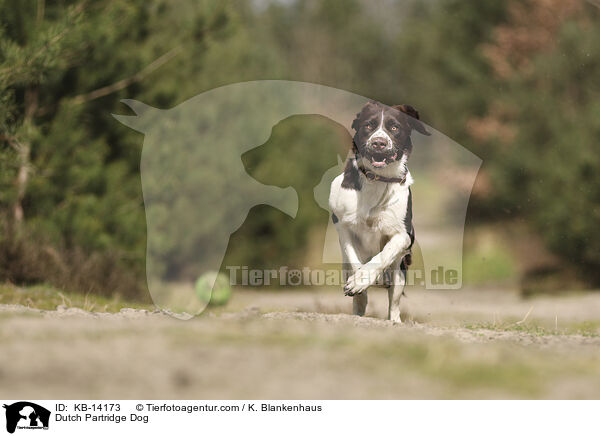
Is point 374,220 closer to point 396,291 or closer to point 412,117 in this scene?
point 396,291

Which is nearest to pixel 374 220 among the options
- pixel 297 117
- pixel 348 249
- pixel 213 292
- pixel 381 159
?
pixel 348 249

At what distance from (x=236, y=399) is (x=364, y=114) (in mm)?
3608

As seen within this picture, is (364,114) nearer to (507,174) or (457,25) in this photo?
(507,174)

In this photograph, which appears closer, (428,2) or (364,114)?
(364,114)

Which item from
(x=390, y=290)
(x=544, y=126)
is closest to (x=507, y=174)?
(x=544, y=126)

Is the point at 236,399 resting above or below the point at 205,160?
below

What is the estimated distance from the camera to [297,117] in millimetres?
20672

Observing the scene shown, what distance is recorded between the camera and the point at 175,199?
16.0 m

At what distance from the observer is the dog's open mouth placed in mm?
5992

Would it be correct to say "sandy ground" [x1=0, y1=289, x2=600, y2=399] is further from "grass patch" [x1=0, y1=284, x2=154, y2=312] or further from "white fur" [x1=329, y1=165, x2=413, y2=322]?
"grass patch" [x1=0, y1=284, x2=154, y2=312]

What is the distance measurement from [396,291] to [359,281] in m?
0.83

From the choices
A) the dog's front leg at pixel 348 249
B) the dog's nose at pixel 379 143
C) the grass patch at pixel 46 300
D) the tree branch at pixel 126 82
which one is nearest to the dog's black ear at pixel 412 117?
the dog's nose at pixel 379 143

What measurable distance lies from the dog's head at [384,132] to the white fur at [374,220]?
106 millimetres

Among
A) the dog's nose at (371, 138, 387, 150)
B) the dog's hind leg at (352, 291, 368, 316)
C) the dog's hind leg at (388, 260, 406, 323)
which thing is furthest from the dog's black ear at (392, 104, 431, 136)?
the dog's hind leg at (352, 291, 368, 316)
